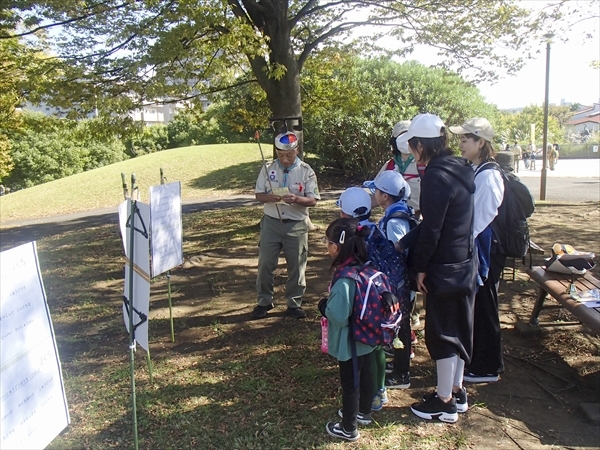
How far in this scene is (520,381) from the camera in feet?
11.7

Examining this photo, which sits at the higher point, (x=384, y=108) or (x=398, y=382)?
(x=384, y=108)

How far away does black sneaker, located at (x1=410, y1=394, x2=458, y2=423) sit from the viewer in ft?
10.0

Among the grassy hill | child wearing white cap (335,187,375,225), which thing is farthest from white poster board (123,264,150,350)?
the grassy hill

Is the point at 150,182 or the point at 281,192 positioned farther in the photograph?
the point at 150,182

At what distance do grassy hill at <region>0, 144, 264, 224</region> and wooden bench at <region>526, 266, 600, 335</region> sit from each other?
12.9m

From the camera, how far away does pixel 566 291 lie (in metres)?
3.71

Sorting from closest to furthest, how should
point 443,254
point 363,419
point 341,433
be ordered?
1. point 443,254
2. point 341,433
3. point 363,419

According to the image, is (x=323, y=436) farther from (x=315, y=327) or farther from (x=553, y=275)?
(x=553, y=275)

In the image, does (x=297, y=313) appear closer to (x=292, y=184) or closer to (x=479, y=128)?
(x=292, y=184)

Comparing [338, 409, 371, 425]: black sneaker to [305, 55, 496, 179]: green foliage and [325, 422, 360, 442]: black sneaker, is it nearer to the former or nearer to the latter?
[325, 422, 360, 442]: black sneaker

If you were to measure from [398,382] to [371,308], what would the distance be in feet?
3.62

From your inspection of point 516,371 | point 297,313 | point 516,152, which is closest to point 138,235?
point 297,313

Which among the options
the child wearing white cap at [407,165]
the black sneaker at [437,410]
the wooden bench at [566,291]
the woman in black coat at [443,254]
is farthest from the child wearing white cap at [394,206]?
the wooden bench at [566,291]

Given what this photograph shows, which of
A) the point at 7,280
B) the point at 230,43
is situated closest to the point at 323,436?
the point at 7,280
